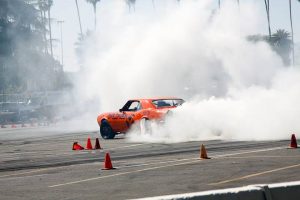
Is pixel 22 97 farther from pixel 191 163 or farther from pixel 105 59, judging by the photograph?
pixel 191 163

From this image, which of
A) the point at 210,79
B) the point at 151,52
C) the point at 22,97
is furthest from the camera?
the point at 22,97

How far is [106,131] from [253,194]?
735 inches

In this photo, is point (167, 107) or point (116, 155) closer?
point (116, 155)

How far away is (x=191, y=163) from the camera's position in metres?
13.7

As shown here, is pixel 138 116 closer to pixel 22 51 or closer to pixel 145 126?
pixel 145 126

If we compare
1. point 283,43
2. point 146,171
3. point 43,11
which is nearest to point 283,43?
point 283,43

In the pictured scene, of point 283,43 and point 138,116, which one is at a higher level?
point 283,43

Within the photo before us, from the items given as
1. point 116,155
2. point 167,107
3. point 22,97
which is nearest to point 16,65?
point 22,97

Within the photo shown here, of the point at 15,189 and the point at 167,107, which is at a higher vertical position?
the point at 167,107

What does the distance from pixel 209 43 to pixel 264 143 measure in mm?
24355

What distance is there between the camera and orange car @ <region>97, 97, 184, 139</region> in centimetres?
2223

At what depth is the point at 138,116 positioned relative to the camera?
2294 centimetres

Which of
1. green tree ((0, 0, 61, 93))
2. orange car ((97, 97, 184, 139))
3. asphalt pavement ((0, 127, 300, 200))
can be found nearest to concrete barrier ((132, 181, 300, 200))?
asphalt pavement ((0, 127, 300, 200))

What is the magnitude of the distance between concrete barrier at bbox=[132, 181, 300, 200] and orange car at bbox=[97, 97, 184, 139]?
14866 millimetres
